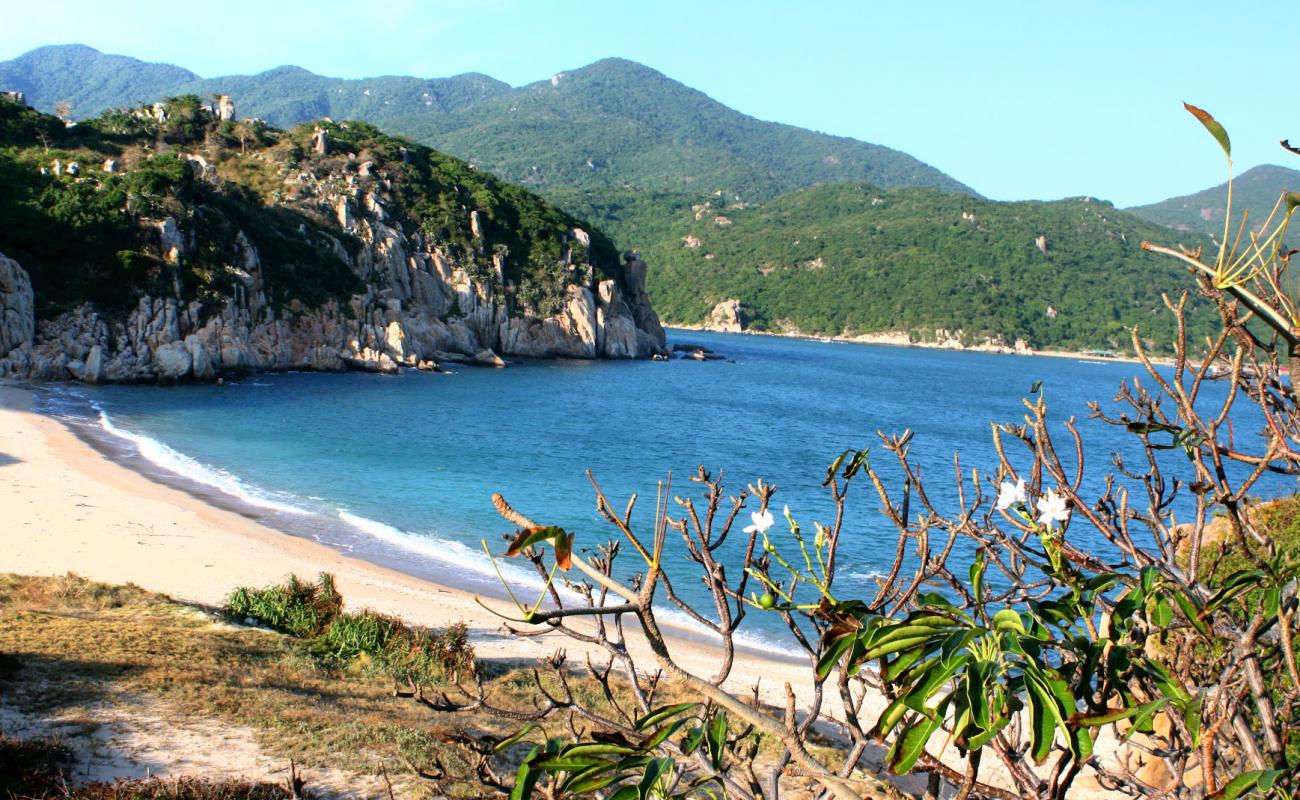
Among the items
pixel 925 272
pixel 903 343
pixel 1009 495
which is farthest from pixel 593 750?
pixel 925 272

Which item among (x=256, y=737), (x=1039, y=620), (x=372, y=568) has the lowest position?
(x=372, y=568)

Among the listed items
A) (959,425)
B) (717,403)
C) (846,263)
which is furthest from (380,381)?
(846,263)

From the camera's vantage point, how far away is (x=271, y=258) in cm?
5706

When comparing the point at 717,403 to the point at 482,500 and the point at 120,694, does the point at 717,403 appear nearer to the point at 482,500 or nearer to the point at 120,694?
the point at 482,500

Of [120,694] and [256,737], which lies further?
[120,694]

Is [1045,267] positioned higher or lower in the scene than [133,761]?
higher

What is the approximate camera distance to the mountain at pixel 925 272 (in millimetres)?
132500

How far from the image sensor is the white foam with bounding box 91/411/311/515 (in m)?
24.6

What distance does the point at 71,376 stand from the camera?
42.9 meters

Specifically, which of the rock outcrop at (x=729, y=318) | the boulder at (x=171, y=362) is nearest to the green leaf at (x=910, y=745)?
the boulder at (x=171, y=362)

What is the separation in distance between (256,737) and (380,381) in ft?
153

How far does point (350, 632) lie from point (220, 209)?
51.5 meters

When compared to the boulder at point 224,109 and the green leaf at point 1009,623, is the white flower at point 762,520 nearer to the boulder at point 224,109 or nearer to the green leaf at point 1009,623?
the green leaf at point 1009,623

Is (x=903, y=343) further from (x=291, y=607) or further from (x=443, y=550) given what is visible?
(x=291, y=607)
